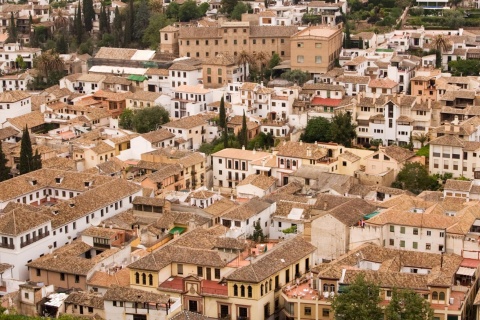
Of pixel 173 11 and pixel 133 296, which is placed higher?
pixel 173 11

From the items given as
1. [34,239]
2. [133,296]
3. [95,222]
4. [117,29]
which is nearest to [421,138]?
[95,222]

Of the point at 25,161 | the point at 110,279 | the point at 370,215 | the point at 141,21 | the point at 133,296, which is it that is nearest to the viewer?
the point at 133,296

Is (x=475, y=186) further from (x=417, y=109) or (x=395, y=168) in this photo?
(x=417, y=109)

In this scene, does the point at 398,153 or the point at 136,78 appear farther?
the point at 136,78

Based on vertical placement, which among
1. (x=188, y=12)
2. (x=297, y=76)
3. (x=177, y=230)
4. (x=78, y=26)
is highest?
(x=188, y=12)

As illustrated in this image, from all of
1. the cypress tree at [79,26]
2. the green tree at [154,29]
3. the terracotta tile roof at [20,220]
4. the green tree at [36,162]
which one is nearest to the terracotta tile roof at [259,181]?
the green tree at [36,162]

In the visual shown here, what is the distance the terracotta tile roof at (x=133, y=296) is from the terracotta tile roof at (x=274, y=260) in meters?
2.20

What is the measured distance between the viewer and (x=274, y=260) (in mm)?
34750

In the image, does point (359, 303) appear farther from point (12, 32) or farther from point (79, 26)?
point (12, 32)

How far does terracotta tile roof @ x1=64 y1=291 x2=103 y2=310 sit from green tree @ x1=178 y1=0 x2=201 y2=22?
38.1m

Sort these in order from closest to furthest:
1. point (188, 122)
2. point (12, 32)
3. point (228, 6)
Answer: point (188, 122), point (228, 6), point (12, 32)

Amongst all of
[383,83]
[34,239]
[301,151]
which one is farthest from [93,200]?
[383,83]

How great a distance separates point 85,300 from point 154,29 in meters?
36.4

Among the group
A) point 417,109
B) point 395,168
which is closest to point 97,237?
point 395,168
